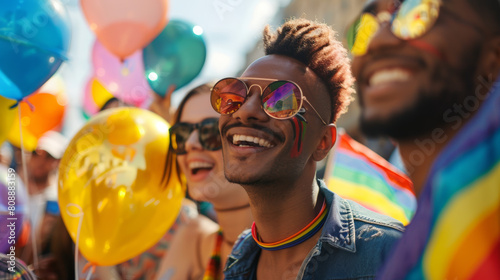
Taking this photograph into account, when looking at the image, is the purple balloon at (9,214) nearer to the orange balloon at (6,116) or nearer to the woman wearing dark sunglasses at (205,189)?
the orange balloon at (6,116)

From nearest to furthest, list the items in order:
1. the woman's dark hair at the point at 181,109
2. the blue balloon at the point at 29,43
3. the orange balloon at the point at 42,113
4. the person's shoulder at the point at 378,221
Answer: the person's shoulder at the point at 378,221 → the blue balloon at the point at 29,43 → the woman's dark hair at the point at 181,109 → the orange balloon at the point at 42,113

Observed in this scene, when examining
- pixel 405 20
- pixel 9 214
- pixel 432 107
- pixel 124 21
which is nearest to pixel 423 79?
pixel 432 107

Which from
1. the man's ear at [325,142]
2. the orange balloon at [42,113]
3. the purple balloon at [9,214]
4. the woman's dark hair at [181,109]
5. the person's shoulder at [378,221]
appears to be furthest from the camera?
the orange balloon at [42,113]

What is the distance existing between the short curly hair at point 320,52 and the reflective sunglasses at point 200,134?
0.79 metres

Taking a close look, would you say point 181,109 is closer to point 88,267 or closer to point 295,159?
point 88,267

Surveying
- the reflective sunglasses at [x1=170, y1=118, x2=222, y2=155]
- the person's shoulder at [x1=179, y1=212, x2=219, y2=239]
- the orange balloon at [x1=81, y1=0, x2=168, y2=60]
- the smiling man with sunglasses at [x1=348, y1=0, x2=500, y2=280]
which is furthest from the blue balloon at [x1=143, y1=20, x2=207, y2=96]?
the smiling man with sunglasses at [x1=348, y1=0, x2=500, y2=280]

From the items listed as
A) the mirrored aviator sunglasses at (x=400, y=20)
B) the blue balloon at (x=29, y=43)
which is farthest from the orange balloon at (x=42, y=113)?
the mirrored aviator sunglasses at (x=400, y=20)

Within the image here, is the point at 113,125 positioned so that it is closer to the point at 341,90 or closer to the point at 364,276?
the point at 341,90

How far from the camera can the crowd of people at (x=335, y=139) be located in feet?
2.47

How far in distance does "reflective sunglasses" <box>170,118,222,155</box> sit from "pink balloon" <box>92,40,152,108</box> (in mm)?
1200

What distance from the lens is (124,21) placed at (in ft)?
11.0

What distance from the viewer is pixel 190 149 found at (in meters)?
2.87

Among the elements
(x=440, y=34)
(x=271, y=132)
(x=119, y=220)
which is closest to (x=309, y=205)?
(x=271, y=132)

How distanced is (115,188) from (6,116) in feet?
4.61
